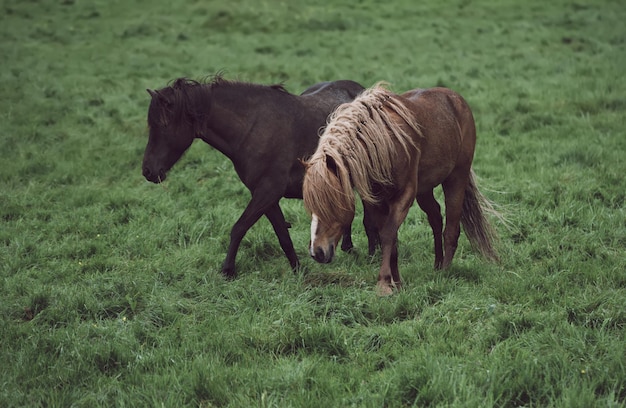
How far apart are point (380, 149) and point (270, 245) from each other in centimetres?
232

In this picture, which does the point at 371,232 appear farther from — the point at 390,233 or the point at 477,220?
the point at 390,233

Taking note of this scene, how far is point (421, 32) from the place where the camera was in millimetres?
19562

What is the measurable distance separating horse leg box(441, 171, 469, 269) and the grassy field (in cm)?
30

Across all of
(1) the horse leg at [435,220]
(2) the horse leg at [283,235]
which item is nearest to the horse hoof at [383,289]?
(1) the horse leg at [435,220]

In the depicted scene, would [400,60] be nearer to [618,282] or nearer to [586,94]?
[586,94]

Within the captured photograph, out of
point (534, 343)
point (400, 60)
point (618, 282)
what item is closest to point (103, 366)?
point (534, 343)

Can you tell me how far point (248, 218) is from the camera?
612 centimetres

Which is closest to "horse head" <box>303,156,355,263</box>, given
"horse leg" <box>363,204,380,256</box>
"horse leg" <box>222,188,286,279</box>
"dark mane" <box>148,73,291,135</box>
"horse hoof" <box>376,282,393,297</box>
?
"horse hoof" <box>376,282,393,297</box>

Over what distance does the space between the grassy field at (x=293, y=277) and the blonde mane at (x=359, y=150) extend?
917 millimetres

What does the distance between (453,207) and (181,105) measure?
8.90 ft

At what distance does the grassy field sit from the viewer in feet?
13.2

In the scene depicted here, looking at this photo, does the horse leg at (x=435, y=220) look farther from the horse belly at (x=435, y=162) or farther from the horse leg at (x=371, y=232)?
the horse leg at (x=371, y=232)

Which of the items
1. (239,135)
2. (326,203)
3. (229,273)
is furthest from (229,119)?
(326,203)

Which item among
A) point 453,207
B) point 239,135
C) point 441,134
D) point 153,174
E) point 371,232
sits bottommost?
point 371,232
